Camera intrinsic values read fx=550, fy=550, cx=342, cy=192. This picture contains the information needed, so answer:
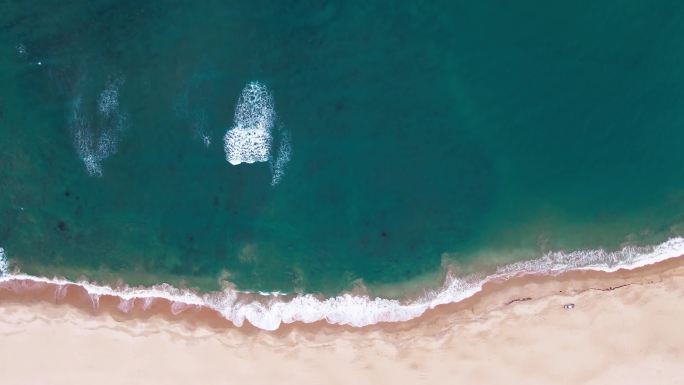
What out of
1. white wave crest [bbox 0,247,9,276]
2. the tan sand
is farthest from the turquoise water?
the tan sand

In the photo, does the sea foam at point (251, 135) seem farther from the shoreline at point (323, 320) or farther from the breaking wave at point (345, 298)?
the shoreline at point (323, 320)

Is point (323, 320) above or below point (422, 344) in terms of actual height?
above

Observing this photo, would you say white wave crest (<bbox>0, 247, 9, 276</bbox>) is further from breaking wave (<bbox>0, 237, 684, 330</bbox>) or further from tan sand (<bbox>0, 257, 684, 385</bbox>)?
tan sand (<bbox>0, 257, 684, 385</bbox>)

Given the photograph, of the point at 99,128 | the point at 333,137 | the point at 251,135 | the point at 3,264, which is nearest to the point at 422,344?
the point at 333,137

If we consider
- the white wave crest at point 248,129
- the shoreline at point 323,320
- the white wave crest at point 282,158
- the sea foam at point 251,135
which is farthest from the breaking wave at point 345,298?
the white wave crest at point 248,129

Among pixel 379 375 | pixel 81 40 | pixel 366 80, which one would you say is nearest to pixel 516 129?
pixel 366 80

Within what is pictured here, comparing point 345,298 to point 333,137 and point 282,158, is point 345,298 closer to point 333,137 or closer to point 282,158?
point 282,158
